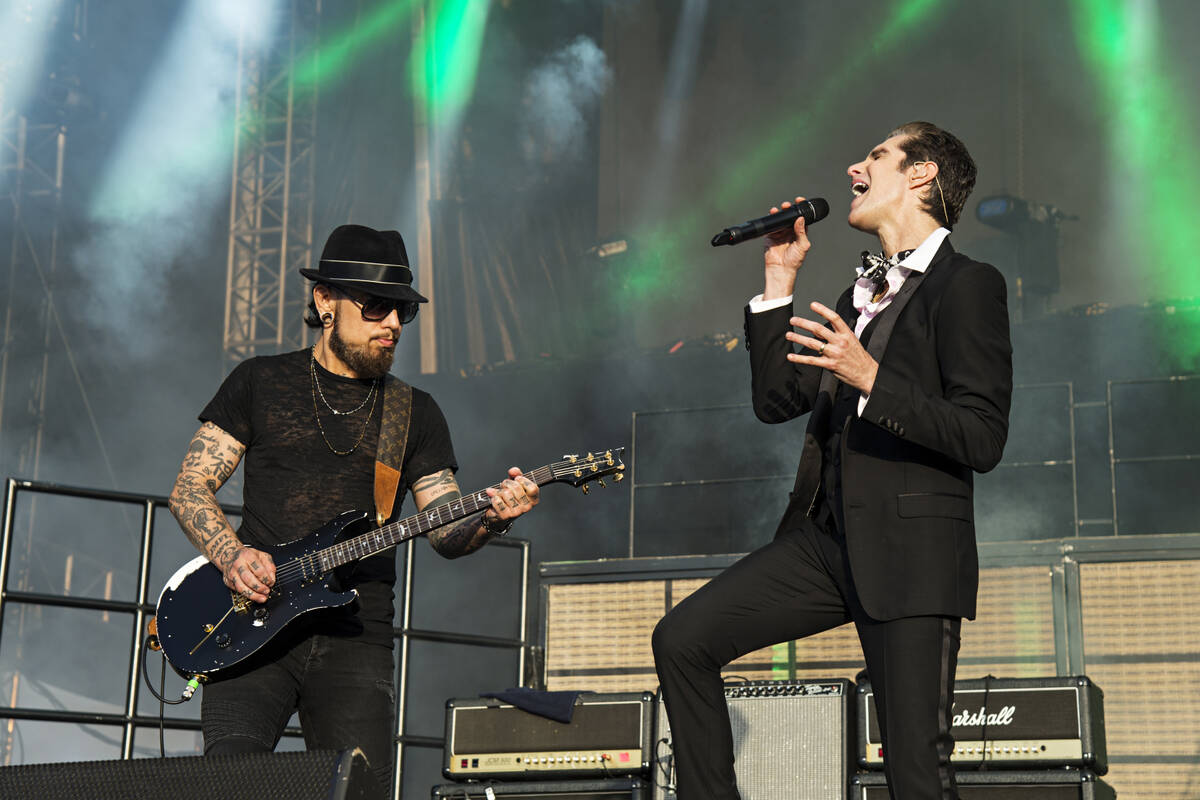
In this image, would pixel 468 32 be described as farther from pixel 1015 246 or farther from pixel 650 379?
pixel 1015 246

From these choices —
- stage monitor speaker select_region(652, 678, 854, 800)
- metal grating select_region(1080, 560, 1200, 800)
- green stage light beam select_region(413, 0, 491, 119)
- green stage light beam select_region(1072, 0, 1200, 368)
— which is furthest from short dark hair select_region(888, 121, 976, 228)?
green stage light beam select_region(413, 0, 491, 119)

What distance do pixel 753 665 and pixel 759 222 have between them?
2845 mm

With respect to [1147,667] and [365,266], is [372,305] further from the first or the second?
[1147,667]

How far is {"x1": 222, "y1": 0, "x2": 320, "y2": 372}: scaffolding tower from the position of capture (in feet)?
33.8

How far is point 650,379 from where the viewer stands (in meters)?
10.0

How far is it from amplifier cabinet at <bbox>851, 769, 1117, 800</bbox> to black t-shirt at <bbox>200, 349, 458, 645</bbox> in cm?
165

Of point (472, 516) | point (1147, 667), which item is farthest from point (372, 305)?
point (1147, 667)

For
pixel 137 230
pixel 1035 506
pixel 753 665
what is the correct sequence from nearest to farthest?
1. pixel 753 665
2. pixel 1035 506
3. pixel 137 230

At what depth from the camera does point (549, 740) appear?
4410 mm

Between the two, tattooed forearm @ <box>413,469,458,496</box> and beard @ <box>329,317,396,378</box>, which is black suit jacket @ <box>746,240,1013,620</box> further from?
beard @ <box>329,317,396,378</box>

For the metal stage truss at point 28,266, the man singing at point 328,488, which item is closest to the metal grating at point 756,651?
the man singing at point 328,488

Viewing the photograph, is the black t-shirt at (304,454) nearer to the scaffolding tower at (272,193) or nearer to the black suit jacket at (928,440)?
the black suit jacket at (928,440)

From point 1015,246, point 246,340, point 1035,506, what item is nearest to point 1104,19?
point 1015,246

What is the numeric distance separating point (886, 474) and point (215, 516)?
155 cm
